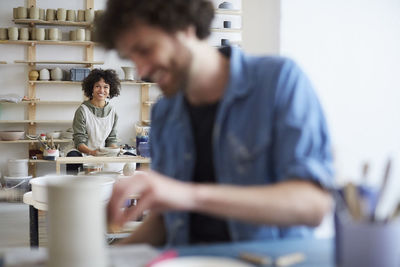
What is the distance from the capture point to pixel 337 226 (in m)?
0.85

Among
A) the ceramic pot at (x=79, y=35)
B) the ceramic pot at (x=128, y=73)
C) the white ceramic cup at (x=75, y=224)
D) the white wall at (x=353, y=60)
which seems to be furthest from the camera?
the ceramic pot at (x=128, y=73)

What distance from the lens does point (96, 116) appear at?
4.93 m

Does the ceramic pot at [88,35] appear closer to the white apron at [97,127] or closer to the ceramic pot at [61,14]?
the ceramic pot at [61,14]

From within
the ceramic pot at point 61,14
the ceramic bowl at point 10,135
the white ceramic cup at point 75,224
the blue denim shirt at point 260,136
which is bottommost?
the ceramic bowl at point 10,135

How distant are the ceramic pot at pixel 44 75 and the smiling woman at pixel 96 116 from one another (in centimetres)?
145

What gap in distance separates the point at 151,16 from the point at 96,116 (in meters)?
3.91

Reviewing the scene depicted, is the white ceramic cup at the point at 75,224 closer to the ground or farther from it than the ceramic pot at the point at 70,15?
closer to the ground

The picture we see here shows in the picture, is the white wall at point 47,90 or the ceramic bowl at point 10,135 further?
the white wall at point 47,90

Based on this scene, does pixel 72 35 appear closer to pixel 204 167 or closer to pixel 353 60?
pixel 353 60

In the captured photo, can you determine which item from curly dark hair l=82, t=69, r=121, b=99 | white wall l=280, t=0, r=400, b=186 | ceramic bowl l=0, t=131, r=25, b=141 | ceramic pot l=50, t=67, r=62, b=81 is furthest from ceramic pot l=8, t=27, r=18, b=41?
white wall l=280, t=0, r=400, b=186

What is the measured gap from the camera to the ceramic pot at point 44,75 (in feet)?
20.4

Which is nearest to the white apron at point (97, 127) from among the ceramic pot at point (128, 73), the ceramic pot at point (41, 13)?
the ceramic pot at point (128, 73)

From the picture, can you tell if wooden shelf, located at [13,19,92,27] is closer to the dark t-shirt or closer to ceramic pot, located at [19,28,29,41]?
ceramic pot, located at [19,28,29,41]

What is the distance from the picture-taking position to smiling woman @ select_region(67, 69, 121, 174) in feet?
15.9
